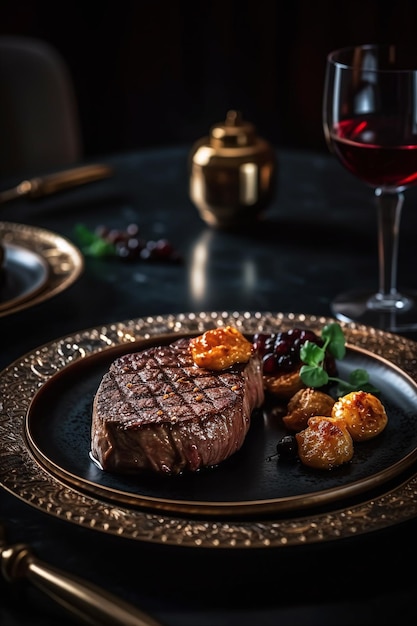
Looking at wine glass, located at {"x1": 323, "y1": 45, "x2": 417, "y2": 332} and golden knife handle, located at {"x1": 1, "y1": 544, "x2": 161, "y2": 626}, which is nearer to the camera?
golden knife handle, located at {"x1": 1, "y1": 544, "x2": 161, "y2": 626}

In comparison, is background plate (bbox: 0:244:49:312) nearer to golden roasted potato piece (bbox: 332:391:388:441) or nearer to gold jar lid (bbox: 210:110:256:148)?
gold jar lid (bbox: 210:110:256:148)

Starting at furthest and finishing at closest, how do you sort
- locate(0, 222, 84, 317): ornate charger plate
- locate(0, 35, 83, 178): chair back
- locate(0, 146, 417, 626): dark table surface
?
locate(0, 35, 83, 178): chair back
locate(0, 222, 84, 317): ornate charger plate
locate(0, 146, 417, 626): dark table surface

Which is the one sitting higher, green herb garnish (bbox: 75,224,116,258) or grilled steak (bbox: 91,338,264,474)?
grilled steak (bbox: 91,338,264,474)

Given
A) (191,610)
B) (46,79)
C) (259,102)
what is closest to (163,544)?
(191,610)

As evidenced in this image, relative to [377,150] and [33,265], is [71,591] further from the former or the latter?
[33,265]

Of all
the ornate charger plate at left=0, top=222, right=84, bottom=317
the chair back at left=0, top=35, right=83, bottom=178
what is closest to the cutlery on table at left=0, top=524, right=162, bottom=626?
the ornate charger plate at left=0, top=222, right=84, bottom=317

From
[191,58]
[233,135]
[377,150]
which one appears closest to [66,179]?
[233,135]

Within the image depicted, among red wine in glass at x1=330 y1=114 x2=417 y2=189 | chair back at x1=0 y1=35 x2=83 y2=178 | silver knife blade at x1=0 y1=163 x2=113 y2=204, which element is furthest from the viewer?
chair back at x1=0 y1=35 x2=83 y2=178
